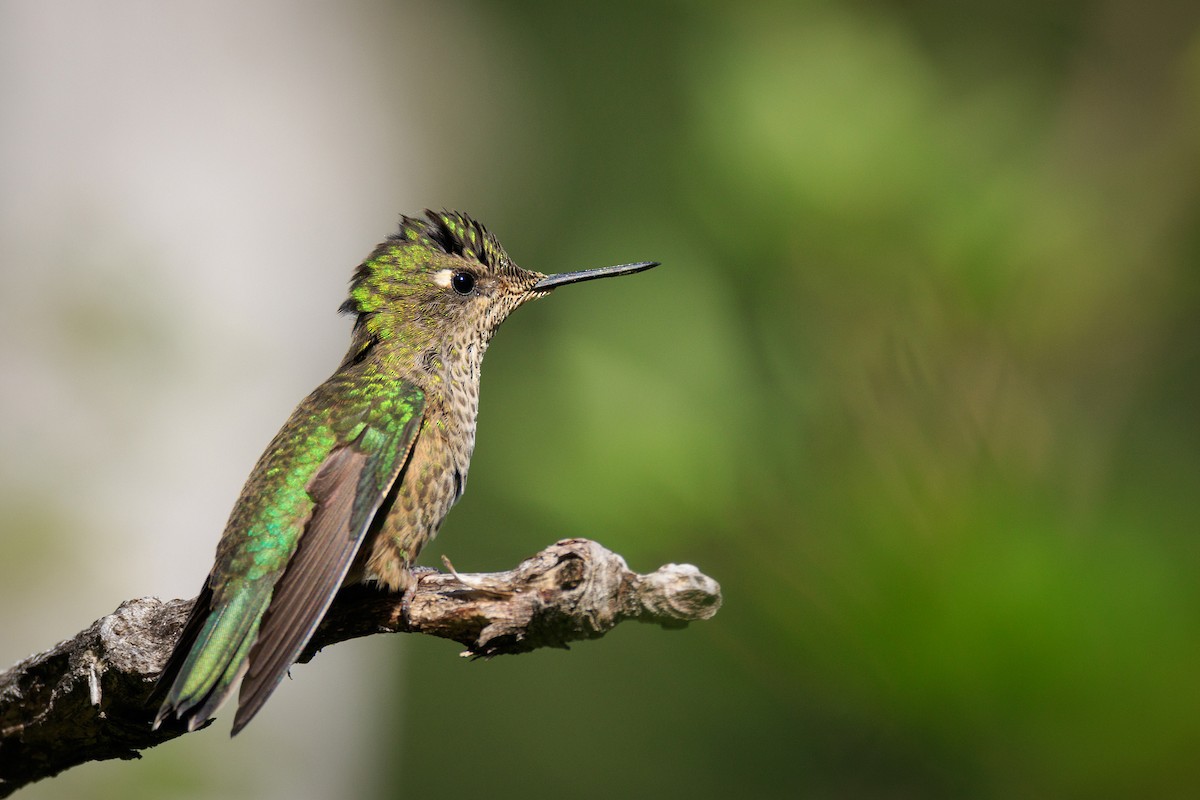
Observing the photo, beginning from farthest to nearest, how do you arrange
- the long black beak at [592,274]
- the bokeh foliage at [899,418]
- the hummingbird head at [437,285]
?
the hummingbird head at [437,285]
the long black beak at [592,274]
the bokeh foliage at [899,418]

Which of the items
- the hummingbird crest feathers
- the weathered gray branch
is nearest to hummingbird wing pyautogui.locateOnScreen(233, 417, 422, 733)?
the weathered gray branch

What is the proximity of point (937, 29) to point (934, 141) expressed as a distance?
1271 millimetres

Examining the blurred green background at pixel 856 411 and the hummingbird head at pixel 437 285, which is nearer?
the blurred green background at pixel 856 411

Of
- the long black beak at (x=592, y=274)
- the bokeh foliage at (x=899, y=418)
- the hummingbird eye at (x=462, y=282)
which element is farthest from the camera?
the hummingbird eye at (x=462, y=282)

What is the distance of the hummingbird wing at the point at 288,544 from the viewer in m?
1.91

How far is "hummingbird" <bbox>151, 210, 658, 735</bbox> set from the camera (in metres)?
1.97

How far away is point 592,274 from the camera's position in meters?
2.72

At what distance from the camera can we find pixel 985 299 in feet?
6.09

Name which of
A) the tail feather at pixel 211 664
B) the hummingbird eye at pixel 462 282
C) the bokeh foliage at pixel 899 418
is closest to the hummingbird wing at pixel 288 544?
the tail feather at pixel 211 664

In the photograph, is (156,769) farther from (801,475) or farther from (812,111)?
(812,111)

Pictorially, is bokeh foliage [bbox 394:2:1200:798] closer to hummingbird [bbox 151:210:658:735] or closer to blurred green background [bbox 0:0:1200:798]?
blurred green background [bbox 0:0:1200:798]

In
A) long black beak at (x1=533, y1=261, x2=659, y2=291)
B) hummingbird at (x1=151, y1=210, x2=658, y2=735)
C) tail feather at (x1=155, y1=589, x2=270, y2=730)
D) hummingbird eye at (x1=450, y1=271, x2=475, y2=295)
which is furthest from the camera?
hummingbird eye at (x1=450, y1=271, x2=475, y2=295)

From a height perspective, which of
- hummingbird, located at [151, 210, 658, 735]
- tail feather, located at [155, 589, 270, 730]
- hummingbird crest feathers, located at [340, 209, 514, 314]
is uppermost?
hummingbird crest feathers, located at [340, 209, 514, 314]

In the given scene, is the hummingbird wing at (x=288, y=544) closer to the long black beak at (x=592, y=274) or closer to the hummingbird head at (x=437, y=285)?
the hummingbird head at (x=437, y=285)
